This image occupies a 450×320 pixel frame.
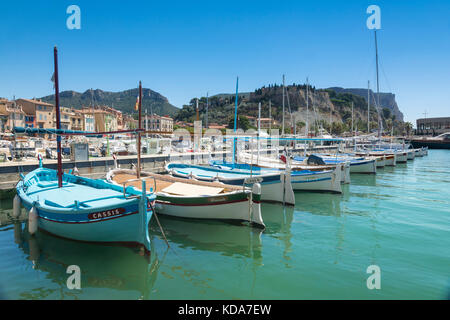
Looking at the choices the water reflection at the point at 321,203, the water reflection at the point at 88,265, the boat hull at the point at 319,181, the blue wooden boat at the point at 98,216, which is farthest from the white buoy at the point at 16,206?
the boat hull at the point at 319,181

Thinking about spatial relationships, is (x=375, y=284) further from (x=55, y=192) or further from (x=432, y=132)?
(x=432, y=132)

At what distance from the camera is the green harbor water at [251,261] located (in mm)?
7900

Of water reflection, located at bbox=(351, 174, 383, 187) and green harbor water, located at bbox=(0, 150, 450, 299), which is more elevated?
water reflection, located at bbox=(351, 174, 383, 187)

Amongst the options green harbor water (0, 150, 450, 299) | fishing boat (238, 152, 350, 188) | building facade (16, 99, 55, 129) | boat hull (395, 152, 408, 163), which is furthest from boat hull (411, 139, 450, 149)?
building facade (16, 99, 55, 129)

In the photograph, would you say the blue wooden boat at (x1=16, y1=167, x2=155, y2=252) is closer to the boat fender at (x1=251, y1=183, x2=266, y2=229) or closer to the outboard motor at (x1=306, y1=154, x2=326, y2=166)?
the boat fender at (x1=251, y1=183, x2=266, y2=229)

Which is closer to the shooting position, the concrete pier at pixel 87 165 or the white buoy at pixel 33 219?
the white buoy at pixel 33 219

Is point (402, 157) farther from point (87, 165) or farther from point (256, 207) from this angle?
point (87, 165)

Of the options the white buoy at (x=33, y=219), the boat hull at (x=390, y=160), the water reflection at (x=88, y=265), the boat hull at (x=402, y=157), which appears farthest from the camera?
the boat hull at (x=402, y=157)

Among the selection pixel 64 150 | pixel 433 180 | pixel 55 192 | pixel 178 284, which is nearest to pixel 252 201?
pixel 178 284

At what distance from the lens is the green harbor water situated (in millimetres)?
7900

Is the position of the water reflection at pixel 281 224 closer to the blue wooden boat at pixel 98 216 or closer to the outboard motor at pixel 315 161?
the blue wooden boat at pixel 98 216

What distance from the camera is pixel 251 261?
32.1 feet

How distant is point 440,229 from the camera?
13461 mm
